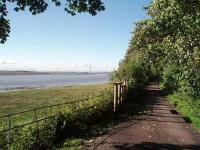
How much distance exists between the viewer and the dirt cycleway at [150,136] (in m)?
14.6

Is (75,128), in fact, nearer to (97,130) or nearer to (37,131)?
(97,130)

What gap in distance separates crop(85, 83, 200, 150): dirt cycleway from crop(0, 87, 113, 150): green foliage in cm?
118

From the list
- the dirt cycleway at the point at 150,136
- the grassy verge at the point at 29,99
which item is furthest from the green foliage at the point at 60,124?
the grassy verge at the point at 29,99

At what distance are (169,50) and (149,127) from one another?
12.8 metres

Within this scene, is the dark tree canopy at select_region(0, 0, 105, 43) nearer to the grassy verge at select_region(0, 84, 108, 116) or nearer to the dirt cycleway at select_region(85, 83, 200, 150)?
the dirt cycleway at select_region(85, 83, 200, 150)

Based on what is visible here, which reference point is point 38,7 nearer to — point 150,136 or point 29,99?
point 150,136

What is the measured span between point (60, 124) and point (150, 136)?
3.48m

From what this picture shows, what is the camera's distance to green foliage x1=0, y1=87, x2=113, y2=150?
1325 centimetres

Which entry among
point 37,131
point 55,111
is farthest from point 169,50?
point 37,131

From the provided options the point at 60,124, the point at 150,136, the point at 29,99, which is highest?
the point at 60,124

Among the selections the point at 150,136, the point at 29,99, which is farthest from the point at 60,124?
the point at 29,99

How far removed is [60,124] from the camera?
15.8 metres

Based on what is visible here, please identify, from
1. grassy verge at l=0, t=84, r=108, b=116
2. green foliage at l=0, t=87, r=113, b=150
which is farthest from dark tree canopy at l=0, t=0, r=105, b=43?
grassy verge at l=0, t=84, r=108, b=116

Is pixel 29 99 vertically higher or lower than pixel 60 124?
lower
